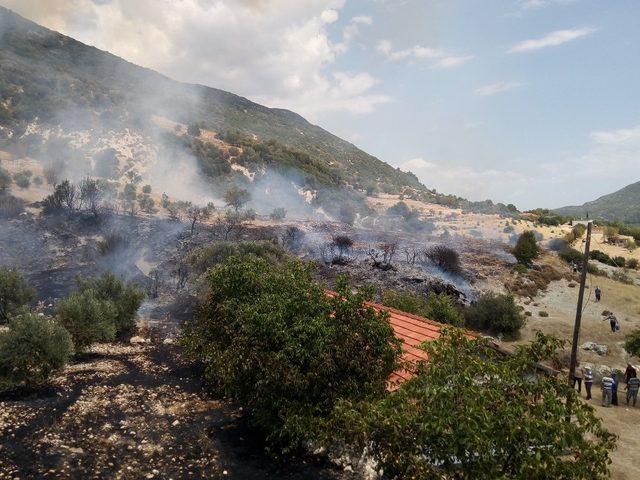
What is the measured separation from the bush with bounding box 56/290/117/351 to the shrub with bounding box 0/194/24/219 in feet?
50.3

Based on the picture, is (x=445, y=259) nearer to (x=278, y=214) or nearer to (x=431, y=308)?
(x=431, y=308)

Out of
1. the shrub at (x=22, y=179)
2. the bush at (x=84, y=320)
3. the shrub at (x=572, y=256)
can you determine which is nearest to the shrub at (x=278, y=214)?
the shrub at (x=22, y=179)

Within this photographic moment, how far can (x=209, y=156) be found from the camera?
4925 cm

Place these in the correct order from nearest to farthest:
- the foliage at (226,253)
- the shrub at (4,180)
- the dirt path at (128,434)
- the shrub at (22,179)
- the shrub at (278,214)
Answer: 1. the dirt path at (128,434)
2. the foliage at (226,253)
3. the shrub at (4,180)
4. the shrub at (22,179)
5. the shrub at (278,214)

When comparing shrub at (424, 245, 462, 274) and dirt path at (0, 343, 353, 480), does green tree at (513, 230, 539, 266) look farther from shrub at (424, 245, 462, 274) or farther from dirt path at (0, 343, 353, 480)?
dirt path at (0, 343, 353, 480)

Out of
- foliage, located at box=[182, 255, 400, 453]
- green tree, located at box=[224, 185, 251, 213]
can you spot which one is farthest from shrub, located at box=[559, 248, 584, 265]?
foliage, located at box=[182, 255, 400, 453]

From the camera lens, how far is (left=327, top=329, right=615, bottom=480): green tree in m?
4.50

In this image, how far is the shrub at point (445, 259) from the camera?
2938 centimetres

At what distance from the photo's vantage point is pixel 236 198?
41.1m

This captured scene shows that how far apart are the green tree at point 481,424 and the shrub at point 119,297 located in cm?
1530

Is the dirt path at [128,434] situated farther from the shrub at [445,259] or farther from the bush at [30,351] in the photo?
the shrub at [445,259]

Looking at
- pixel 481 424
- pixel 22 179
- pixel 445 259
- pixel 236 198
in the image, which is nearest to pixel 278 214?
pixel 236 198

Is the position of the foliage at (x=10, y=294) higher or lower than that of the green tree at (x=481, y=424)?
lower

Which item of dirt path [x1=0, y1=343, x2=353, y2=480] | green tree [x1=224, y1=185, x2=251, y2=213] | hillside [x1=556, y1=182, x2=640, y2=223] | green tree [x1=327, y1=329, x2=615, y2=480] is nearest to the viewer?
green tree [x1=327, y1=329, x2=615, y2=480]
